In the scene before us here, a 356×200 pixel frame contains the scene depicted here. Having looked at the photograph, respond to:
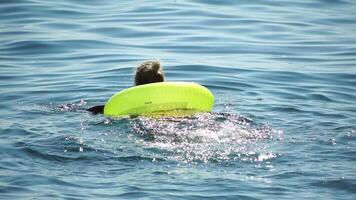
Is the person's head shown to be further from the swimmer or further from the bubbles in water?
the bubbles in water

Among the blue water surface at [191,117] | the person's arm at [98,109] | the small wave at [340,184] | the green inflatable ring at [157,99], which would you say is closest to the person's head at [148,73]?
the green inflatable ring at [157,99]

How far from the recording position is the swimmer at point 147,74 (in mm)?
9547

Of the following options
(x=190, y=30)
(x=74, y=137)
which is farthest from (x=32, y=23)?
(x=74, y=137)

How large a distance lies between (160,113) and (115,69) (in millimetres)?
3885

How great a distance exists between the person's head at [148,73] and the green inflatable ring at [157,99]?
34 cm

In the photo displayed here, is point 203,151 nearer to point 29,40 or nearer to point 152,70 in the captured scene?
point 152,70

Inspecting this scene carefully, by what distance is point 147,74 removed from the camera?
9.62m

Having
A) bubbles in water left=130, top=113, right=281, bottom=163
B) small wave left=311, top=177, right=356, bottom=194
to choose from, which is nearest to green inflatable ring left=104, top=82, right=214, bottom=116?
bubbles in water left=130, top=113, right=281, bottom=163

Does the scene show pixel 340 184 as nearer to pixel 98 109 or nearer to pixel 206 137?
pixel 206 137

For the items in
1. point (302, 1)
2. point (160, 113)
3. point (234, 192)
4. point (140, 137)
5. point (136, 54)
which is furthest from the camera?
point (302, 1)

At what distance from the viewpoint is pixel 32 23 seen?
54.0ft

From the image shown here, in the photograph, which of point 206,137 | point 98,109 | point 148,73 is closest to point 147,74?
point 148,73

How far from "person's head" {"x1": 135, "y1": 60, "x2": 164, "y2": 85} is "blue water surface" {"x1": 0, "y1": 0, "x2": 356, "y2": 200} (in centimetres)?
79

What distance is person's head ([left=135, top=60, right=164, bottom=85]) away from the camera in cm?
954
